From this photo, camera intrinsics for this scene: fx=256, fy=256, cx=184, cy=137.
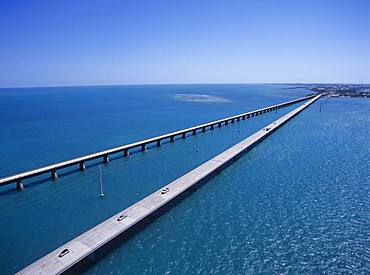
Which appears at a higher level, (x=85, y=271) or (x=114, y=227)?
(x=114, y=227)

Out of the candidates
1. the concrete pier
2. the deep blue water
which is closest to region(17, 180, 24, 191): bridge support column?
the deep blue water

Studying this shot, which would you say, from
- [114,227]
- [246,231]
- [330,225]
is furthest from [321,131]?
[114,227]

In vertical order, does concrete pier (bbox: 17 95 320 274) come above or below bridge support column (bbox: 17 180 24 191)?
above

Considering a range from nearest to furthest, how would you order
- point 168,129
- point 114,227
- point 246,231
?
point 114,227 → point 246,231 → point 168,129

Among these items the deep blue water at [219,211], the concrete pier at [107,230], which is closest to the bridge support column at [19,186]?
the deep blue water at [219,211]

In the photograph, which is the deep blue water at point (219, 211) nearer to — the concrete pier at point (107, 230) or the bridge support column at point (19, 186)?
the bridge support column at point (19, 186)

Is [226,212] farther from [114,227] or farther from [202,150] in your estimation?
[202,150]

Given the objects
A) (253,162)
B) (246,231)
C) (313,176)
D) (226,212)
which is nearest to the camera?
(246,231)

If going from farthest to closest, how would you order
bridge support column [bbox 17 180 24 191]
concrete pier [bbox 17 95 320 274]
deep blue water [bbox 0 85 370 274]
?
bridge support column [bbox 17 180 24 191]
deep blue water [bbox 0 85 370 274]
concrete pier [bbox 17 95 320 274]

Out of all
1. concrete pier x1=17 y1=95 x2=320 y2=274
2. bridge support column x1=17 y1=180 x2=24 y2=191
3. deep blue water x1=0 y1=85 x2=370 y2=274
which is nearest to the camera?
concrete pier x1=17 y1=95 x2=320 y2=274

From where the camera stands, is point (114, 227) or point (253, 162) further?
point (253, 162)

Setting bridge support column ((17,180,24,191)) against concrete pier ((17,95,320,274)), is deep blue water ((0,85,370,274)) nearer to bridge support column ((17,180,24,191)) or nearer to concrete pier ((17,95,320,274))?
bridge support column ((17,180,24,191))
